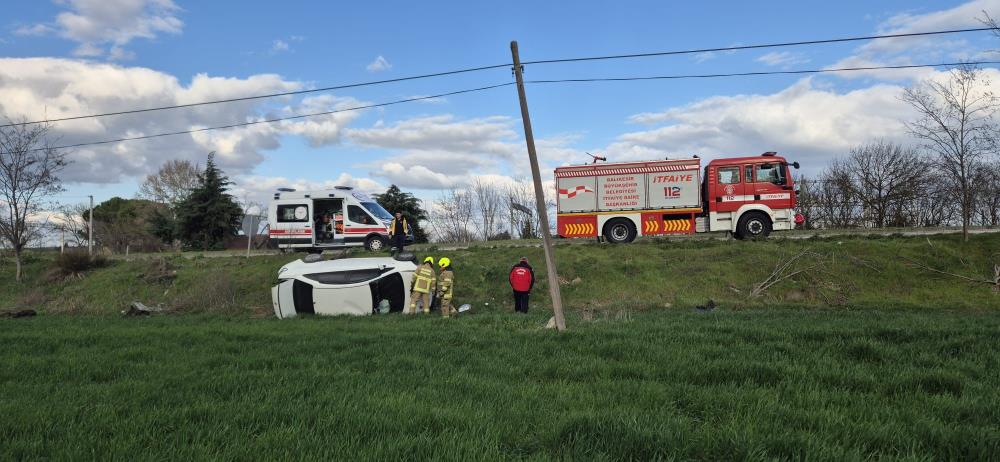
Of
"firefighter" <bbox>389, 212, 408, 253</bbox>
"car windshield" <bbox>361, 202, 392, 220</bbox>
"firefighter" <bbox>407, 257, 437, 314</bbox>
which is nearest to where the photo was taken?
"firefighter" <bbox>407, 257, 437, 314</bbox>

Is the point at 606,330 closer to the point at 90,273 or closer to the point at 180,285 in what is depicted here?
the point at 180,285

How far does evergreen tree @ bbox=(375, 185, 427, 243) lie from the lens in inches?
1636

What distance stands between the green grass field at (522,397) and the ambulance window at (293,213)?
16.1m

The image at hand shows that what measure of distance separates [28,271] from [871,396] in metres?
31.4

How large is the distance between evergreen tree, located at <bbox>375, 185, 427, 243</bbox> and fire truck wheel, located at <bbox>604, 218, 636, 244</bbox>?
21523mm

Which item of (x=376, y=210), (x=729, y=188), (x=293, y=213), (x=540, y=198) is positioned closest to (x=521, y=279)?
(x=540, y=198)

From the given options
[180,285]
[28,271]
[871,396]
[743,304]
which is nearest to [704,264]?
[743,304]

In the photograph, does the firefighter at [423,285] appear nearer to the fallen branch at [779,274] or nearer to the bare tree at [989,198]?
the fallen branch at [779,274]

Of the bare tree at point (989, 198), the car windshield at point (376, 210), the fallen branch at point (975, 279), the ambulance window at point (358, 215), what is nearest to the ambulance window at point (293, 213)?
the ambulance window at point (358, 215)

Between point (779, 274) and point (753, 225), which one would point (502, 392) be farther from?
point (753, 225)

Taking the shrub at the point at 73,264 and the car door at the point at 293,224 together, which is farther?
the shrub at the point at 73,264

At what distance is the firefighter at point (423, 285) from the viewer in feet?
45.9

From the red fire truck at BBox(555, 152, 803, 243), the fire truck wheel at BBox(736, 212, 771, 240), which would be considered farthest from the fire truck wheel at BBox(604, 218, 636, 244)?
the fire truck wheel at BBox(736, 212, 771, 240)

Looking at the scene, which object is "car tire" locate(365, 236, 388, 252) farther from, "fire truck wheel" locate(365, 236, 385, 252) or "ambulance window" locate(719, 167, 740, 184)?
"ambulance window" locate(719, 167, 740, 184)
